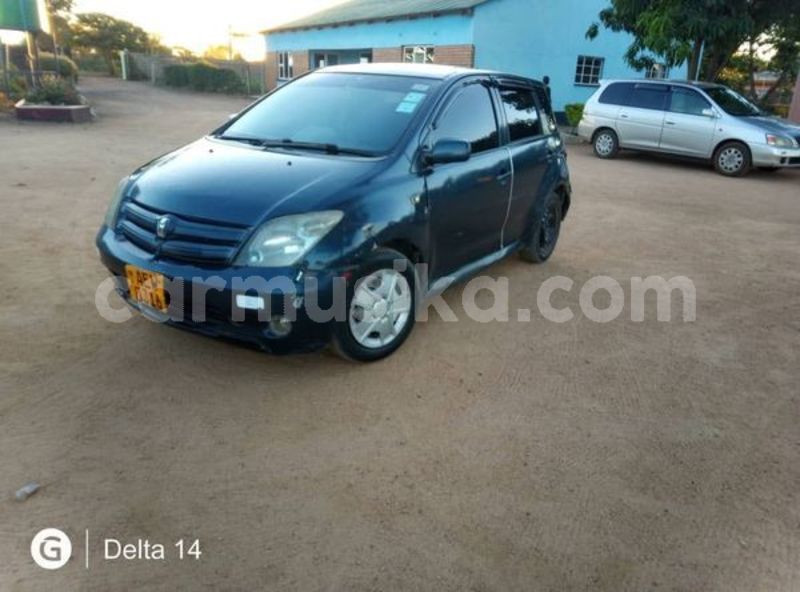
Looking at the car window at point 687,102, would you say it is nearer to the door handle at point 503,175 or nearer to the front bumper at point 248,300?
the door handle at point 503,175

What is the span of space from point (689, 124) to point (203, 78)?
28.6 metres

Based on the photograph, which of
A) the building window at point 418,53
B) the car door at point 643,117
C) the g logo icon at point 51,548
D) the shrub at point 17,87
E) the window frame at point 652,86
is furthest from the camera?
the building window at point 418,53

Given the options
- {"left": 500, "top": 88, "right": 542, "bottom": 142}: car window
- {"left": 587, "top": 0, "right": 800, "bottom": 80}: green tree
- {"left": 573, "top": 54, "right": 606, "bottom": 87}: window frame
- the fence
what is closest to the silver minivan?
{"left": 587, "top": 0, "right": 800, "bottom": 80}: green tree

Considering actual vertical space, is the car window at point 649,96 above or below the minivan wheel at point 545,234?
above

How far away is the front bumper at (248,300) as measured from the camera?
9.99ft

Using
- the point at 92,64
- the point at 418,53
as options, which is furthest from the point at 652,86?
the point at 92,64

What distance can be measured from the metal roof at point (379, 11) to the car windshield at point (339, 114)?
16.1 metres

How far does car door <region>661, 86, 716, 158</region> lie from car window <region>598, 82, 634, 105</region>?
97cm

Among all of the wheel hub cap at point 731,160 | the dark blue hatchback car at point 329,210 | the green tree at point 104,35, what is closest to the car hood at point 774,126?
the wheel hub cap at point 731,160

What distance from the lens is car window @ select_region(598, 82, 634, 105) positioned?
41.6 feet

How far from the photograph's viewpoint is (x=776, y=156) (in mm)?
10914

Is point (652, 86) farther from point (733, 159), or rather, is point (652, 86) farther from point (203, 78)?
point (203, 78)

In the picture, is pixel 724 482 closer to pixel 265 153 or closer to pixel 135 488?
pixel 135 488

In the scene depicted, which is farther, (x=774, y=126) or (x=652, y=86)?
(x=652, y=86)
